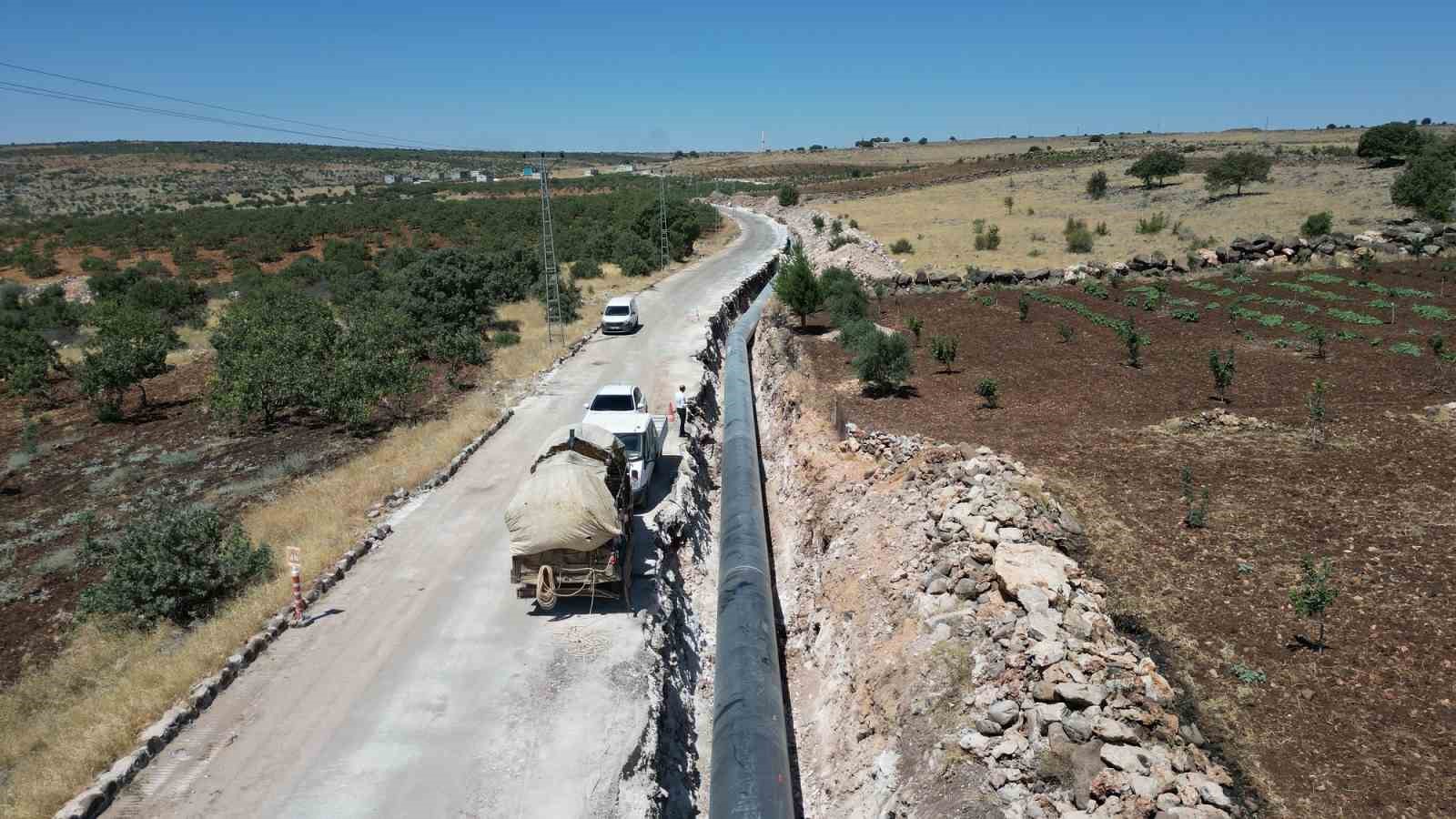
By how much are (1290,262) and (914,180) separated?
81915mm

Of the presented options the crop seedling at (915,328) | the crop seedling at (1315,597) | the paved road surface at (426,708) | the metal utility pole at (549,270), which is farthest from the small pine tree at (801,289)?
the crop seedling at (1315,597)

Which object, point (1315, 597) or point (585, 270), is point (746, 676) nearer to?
point (1315, 597)

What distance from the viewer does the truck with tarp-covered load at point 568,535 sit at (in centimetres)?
1423

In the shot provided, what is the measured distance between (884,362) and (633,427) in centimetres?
901

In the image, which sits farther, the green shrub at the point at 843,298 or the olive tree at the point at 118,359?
the green shrub at the point at 843,298

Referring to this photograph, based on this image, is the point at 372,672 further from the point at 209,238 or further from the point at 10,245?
the point at 10,245

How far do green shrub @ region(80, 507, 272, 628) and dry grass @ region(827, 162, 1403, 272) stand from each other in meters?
39.7

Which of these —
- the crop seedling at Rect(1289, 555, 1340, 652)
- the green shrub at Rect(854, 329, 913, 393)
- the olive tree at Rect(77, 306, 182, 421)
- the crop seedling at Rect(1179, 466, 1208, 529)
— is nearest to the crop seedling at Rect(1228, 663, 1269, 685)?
Result: the crop seedling at Rect(1289, 555, 1340, 652)

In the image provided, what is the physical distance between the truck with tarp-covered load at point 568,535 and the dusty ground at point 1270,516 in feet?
28.5

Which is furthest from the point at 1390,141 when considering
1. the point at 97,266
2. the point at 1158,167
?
the point at 97,266

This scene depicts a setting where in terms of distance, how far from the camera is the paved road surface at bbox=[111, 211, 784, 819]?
1069cm

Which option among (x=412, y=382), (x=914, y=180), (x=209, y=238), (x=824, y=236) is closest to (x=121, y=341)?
(x=412, y=382)

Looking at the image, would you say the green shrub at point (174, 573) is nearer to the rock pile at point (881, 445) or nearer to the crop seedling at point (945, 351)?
the rock pile at point (881, 445)

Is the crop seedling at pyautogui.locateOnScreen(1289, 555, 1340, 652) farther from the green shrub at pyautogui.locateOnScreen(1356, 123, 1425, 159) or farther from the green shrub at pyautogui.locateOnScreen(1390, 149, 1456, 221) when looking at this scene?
the green shrub at pyautogui.locateOnScreen(1356, 123, 1425, 159)
